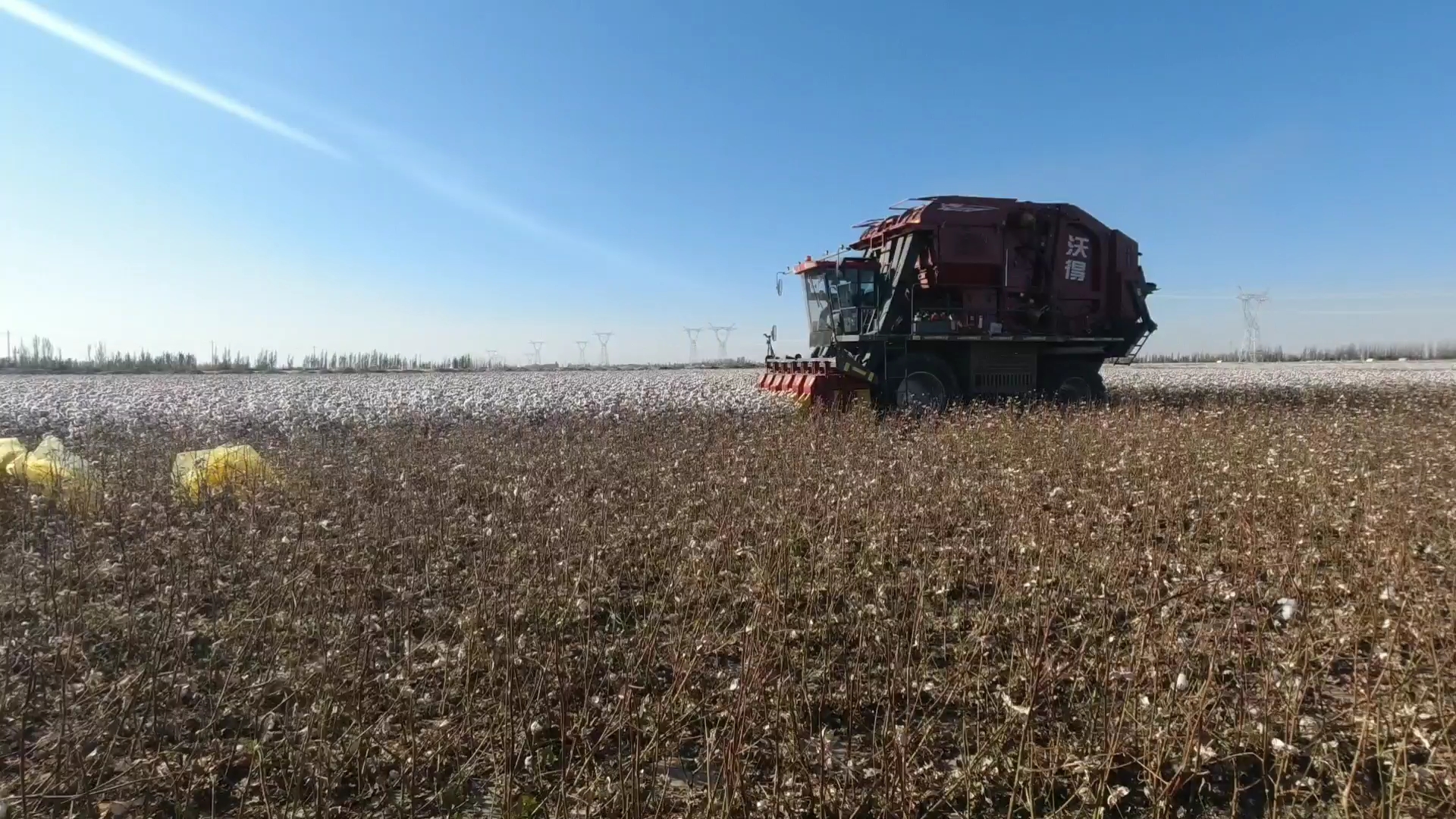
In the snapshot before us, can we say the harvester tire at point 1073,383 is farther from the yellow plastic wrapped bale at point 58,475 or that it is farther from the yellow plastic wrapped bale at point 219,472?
the yellow plastic wrapped bale at point 58,475

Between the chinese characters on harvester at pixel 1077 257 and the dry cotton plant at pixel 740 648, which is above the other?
the chinese characters on harvester at pixel 1077 257

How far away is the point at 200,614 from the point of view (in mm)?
3729

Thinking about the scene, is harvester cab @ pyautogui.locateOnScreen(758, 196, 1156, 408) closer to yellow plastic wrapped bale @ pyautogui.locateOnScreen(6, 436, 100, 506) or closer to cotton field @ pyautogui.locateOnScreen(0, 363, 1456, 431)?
cotton field @ pyautogui.locateOnScreen(0, 363, 1456, 431)

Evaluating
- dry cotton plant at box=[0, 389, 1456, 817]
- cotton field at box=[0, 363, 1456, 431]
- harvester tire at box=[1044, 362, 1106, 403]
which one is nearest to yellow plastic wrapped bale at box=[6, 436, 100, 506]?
dry cotton plant at box=[0, 389, 1456, 817]

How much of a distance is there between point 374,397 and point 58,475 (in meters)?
9.79

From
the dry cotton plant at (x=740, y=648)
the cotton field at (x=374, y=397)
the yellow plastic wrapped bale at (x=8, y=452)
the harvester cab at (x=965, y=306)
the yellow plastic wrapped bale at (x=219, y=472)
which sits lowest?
the dry cotton plant at (x=740, y=648)

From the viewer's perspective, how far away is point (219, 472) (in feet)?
20.4

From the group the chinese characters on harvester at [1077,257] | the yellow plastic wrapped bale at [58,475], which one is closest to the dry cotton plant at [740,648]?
the yellow plastic wrapped bale at [58,475]

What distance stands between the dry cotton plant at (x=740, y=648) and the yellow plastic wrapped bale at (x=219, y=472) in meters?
0.25

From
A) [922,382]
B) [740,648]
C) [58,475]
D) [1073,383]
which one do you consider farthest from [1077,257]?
[58,475]

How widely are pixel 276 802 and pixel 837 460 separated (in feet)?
19.4

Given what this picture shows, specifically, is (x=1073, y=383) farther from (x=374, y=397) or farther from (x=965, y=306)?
(x=374, y=397)

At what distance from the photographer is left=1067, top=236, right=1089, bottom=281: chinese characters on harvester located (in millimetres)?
14375

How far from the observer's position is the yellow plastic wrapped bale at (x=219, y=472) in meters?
5.98
